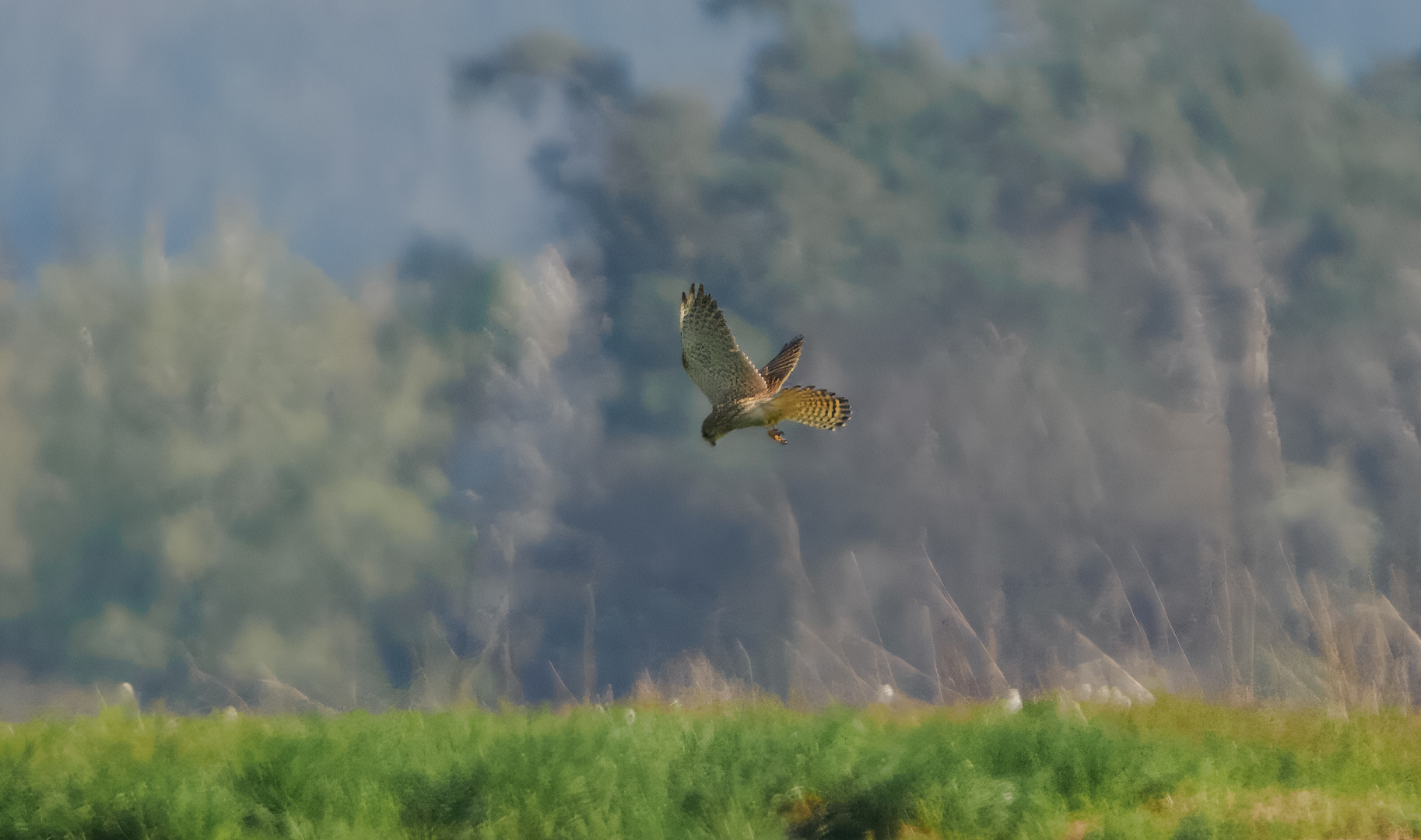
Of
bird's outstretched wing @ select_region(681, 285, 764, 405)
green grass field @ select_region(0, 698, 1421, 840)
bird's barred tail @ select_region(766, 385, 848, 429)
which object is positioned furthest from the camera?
bird's barred tail @ select_region(766, 385, 848, 429)

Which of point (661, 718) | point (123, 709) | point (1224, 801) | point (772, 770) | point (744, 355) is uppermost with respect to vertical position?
point (744, 355)

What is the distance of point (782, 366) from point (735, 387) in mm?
866

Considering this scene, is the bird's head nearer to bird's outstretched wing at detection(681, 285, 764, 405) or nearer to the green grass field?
bird's outstretched wing at detection(681, 285, 764, 405)

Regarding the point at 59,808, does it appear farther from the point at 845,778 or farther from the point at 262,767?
the point at 845,778

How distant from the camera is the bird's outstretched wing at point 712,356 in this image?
30.1ft

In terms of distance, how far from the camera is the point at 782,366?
10.3m

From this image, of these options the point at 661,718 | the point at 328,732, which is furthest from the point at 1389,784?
the point at 328,732

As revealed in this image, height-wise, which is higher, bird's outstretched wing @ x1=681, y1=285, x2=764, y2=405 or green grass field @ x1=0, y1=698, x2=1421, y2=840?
bird's outstretched wing @ x1=681, y1=285, x2=764, y2=405

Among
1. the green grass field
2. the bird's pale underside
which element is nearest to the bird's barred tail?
the bird's pale underside

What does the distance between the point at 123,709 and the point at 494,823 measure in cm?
564

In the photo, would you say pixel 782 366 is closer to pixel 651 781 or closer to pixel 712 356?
pixel 712 356

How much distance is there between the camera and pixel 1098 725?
1128 centimetres

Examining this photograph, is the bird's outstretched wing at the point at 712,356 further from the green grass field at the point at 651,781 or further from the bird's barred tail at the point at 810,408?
the green grass field at the point at 651,781

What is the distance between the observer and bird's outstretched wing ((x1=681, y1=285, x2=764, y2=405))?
9.18 m
